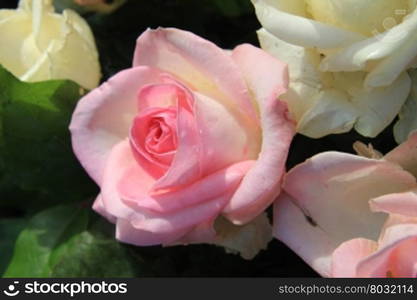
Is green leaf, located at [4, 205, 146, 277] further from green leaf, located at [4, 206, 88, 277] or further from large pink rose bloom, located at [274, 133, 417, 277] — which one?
large pink rose bloom, located at [274, 133, 417, 277]

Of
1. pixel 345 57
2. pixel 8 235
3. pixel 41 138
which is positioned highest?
pixel 345 57

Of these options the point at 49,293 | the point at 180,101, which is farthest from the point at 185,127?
the point at 49,293

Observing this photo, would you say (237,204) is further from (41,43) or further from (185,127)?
(41,43)

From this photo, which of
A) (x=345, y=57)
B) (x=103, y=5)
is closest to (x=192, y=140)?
(x=345, y=57)

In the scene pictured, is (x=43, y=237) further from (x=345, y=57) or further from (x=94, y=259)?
(x=345, y=57)

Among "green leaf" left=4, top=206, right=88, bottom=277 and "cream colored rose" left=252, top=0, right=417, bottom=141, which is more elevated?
"cream colored rose" left=252, top=0, right=417, bottom=141

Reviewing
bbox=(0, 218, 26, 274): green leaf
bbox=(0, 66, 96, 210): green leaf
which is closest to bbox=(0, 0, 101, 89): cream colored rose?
bbox=(0, 66, 96, 210): green leaf

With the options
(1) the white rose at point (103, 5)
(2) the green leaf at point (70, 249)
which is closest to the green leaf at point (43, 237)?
(2) the green leaf at point (70, 249)
